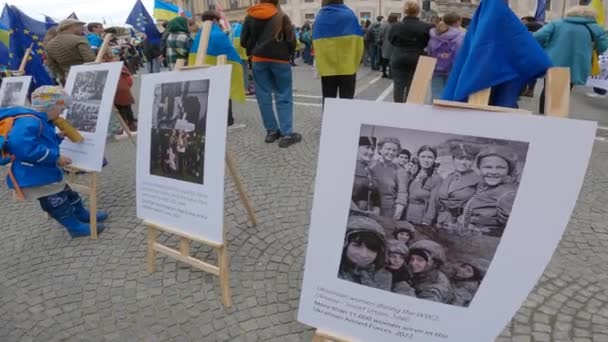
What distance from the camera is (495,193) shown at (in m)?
1.27

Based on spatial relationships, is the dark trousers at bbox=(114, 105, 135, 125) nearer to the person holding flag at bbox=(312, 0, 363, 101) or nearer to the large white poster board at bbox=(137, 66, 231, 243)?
the person holding flag at bbox=(312, 0, 363, 101)

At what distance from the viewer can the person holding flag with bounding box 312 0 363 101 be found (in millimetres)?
4297

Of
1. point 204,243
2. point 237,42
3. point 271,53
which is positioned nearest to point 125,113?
point 237,42

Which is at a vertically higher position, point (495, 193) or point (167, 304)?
point (495, 193)

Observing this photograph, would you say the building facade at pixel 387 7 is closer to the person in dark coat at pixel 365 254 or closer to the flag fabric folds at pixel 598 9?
the flag fabric folds at pixel 598 9

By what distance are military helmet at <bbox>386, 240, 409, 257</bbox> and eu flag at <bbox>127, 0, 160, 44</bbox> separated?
9.63 metres

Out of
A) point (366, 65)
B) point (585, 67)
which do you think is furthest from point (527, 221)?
point (366, 65)

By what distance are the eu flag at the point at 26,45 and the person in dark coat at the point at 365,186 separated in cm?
622

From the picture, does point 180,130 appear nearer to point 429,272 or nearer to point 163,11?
point 429,272

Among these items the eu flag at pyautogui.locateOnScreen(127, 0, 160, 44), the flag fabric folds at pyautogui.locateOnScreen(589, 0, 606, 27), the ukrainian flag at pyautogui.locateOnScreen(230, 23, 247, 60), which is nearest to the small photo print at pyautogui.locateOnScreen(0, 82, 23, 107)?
the ukrainian flag at pyautogui.locateOnScreen(230, 23, 247, 60)

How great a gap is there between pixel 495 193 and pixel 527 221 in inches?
5.0

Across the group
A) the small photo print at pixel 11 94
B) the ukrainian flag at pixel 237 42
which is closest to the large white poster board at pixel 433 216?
the small photo print at pixel 11 94

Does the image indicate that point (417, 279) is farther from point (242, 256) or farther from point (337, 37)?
point (337, 37)

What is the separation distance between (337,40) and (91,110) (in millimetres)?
2613
